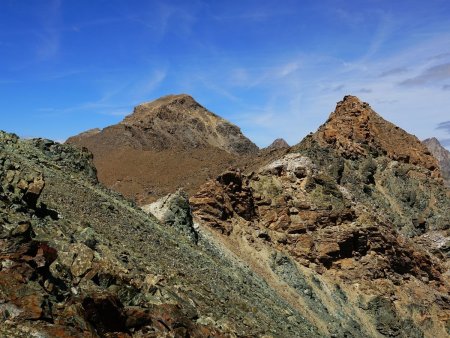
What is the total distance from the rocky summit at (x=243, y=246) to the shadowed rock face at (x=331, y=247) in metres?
0.13

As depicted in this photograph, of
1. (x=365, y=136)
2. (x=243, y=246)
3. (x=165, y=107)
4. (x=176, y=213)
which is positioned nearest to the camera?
(x=176, y=213)

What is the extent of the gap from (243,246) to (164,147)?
63.8 metres

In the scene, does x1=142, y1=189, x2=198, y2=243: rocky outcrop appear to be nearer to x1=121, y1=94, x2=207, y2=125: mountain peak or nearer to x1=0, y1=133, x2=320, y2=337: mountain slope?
x1=0, y1=133, x2=320, y2=337: mountain slope

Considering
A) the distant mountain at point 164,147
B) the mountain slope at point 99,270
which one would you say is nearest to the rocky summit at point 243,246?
the mountain slope at point 99,270

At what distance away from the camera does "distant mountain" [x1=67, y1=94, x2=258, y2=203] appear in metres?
76.2

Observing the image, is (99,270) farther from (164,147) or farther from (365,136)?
(164,147)

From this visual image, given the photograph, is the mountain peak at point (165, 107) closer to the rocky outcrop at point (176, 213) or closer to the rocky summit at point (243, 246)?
the rocky summit at point (243, 246)

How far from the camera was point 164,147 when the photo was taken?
335ft

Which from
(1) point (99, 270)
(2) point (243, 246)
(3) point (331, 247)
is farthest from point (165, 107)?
(1) point (99, 270)

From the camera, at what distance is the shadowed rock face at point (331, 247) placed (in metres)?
40.4

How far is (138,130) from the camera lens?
103 metres

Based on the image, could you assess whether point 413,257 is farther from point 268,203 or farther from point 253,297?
point 253,297

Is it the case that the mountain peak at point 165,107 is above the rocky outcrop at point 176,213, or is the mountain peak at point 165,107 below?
above

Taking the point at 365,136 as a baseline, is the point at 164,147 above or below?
above
